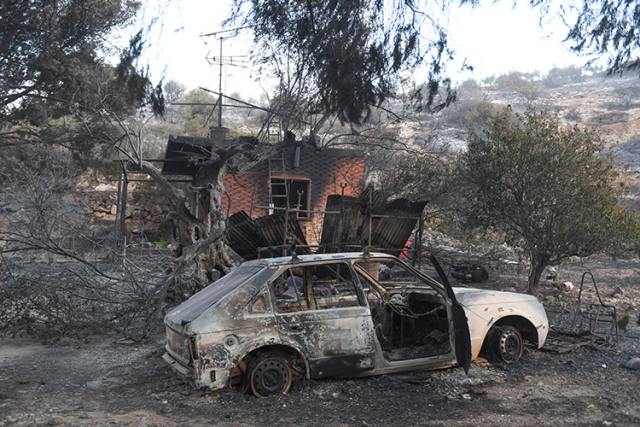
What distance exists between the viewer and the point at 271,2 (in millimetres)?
8367

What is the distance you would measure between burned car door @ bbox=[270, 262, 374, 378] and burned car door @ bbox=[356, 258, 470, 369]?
325mm

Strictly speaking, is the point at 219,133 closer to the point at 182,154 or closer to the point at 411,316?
the point at 182,154

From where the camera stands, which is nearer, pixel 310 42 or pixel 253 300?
pixel 253 300

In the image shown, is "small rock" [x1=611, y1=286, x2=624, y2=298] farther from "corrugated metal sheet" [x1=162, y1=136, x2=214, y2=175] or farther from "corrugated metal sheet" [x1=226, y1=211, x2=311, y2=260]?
"corrugated metal sheet" [x1=162, y1=136, x2=214, y2=175]

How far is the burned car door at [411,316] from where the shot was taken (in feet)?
18.9

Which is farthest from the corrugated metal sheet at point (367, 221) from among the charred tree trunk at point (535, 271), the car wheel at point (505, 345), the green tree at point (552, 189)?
the car wheel at point (505, 345)

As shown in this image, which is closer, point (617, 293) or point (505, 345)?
point (505, 345)

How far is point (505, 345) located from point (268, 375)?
2851mm

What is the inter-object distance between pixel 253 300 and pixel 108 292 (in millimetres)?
4440

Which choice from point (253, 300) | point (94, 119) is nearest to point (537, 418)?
point (253, 300)

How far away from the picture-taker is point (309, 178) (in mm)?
18109

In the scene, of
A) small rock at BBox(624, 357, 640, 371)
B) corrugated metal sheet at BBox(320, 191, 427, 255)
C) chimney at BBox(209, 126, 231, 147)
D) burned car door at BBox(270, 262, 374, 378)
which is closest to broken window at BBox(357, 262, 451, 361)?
burned car door at BBox(270, 262, 374, 378)

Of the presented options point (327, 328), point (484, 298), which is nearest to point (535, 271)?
point (484, 298)

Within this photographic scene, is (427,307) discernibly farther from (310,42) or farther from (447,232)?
(447,232)
